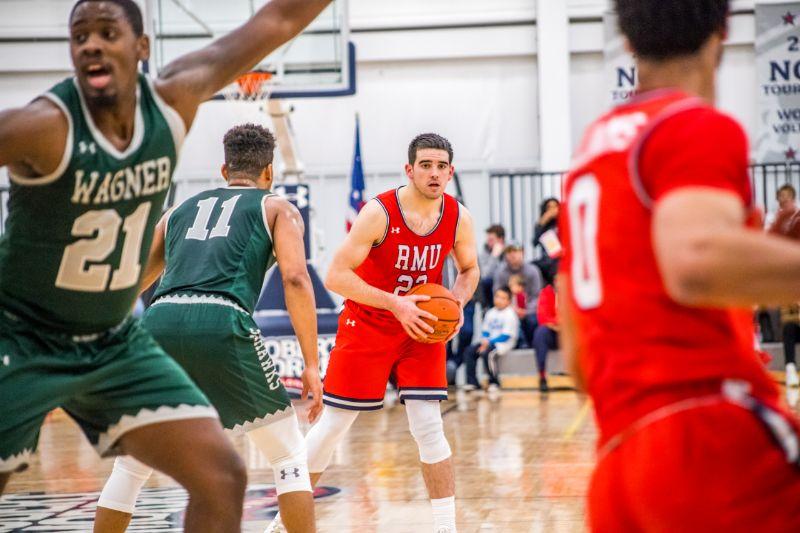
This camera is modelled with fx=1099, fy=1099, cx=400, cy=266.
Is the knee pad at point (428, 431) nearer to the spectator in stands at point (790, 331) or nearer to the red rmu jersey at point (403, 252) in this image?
the red rmu jersey at point (403, 252)

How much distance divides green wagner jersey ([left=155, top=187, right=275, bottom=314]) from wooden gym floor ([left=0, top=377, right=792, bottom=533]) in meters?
1.62

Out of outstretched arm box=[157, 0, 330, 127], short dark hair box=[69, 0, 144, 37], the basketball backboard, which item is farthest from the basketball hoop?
short dark hair box=[69, 0, 144, 37]

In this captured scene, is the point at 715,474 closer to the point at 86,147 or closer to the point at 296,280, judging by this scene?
the point at 86,147

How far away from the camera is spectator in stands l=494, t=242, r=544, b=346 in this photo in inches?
507

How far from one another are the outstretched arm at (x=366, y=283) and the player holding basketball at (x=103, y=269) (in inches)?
85.9

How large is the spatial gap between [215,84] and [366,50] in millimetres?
14121

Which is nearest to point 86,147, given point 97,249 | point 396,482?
point 97,249

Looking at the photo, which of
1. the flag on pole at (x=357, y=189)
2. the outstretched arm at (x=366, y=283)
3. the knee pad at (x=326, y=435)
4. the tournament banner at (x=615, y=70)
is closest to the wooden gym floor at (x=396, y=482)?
the knee pad at (x=326, y=435)

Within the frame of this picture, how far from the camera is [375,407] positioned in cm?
554

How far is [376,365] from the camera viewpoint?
5.60m

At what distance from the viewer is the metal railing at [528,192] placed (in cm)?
1553

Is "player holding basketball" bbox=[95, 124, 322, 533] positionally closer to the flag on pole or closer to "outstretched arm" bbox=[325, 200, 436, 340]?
"outstretched arm" bbox=[325, 200, 436, 340]

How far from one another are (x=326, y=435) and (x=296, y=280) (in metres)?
1.19

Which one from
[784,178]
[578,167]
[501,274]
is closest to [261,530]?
[578,167]
